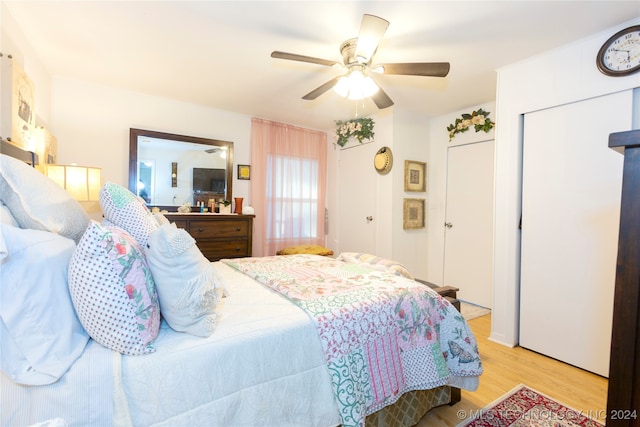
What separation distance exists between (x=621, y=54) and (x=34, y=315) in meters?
3.30

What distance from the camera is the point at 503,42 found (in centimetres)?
216

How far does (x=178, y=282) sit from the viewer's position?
3.22 ft

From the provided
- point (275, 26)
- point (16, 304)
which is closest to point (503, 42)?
point (275, 26)

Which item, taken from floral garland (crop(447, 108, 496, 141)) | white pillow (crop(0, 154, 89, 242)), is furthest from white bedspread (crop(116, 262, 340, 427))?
floral garland (crop(447, 108, 496, 141))

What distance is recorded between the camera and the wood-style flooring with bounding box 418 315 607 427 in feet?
5.55

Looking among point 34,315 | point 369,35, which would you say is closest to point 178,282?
point 34,315

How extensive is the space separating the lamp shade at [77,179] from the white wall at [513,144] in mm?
3322

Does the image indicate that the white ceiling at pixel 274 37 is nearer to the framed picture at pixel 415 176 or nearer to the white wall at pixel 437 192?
the white wall at pixel 437 192

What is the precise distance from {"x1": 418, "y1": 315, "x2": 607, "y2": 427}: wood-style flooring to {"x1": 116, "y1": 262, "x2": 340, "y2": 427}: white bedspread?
2.93ft

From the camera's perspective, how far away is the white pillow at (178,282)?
973mm

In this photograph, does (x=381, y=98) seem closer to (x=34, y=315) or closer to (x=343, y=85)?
(x=343, y=85)

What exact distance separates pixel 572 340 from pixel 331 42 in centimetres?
286

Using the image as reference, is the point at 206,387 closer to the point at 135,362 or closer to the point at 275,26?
the point at 135,362

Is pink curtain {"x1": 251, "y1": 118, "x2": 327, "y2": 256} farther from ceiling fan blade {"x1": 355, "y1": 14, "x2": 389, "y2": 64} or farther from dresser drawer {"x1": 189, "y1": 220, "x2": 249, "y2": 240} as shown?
ceiling fan blade {"x1": 355, "y1": 14, "x2": 389, "y2": 64}
